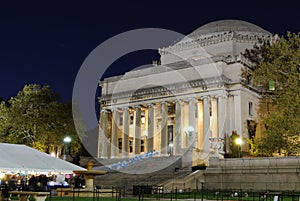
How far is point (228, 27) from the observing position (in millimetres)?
75938

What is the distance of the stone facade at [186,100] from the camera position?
58.3 m

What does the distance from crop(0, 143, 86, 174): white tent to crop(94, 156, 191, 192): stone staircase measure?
1471 cm

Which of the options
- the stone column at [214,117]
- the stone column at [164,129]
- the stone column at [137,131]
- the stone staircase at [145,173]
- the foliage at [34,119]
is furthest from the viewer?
the stone column at [137,131]

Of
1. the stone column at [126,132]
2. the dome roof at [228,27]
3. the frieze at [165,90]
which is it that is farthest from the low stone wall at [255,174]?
the dome roof at [228,27]

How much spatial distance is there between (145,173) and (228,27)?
3641 cm

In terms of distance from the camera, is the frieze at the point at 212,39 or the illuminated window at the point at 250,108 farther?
the frieze at the point at 212,39

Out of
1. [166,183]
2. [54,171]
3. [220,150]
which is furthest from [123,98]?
[54,171]

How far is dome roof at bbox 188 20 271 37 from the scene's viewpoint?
247ft

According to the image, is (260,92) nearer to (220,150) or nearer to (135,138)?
(220,150)

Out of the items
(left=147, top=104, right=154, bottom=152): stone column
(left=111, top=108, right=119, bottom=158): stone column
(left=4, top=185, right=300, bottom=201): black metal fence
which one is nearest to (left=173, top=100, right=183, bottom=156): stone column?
(left=147, top=104, right=154, bottom=152): stone column

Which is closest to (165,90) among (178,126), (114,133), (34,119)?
A: (178,126)

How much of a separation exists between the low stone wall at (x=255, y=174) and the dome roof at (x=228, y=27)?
38218 mm

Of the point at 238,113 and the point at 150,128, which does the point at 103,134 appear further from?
the point at 238,113

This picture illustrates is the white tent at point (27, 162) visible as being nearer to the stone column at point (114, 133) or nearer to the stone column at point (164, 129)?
the stone column at point (164, 129)
